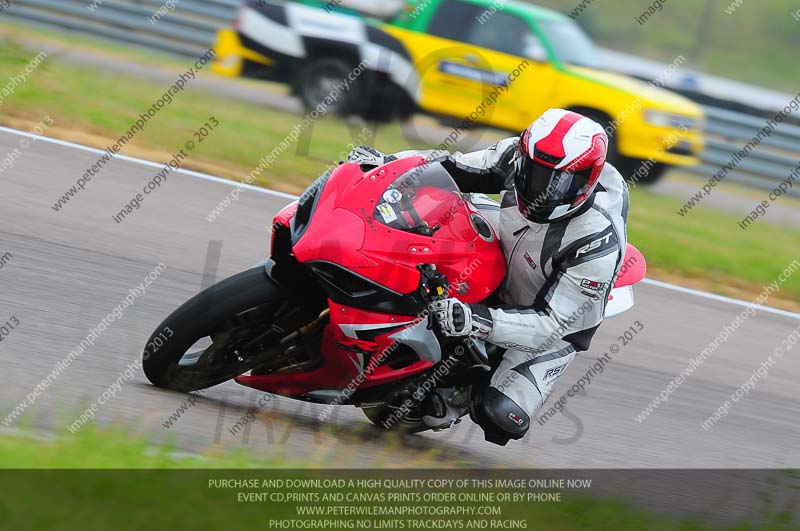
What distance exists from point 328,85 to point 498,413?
29.2 ft

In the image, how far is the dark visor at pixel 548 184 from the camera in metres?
4.32

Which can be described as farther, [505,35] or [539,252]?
[505,35]

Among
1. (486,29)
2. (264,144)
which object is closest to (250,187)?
(264,144)

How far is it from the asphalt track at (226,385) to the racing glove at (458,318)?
0.73 metres

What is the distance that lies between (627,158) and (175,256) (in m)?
7.62

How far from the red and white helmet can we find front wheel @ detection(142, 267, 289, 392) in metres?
1.12

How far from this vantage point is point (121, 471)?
12.4 ft

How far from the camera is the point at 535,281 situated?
15.8 ft

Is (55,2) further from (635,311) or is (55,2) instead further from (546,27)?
(635,311)

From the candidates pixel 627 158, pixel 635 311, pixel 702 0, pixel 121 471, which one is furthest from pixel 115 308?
pixel 702 0

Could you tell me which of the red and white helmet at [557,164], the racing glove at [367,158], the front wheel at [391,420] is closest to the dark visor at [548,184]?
the red and white helmet at [557,164]

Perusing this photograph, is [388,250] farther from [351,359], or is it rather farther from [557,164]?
[557,164]

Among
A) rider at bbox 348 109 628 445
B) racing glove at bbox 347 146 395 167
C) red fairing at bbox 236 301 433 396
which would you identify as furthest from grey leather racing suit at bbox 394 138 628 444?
red fairing at bbox 236 301 433 396

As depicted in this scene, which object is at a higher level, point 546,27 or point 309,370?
point 309,370
